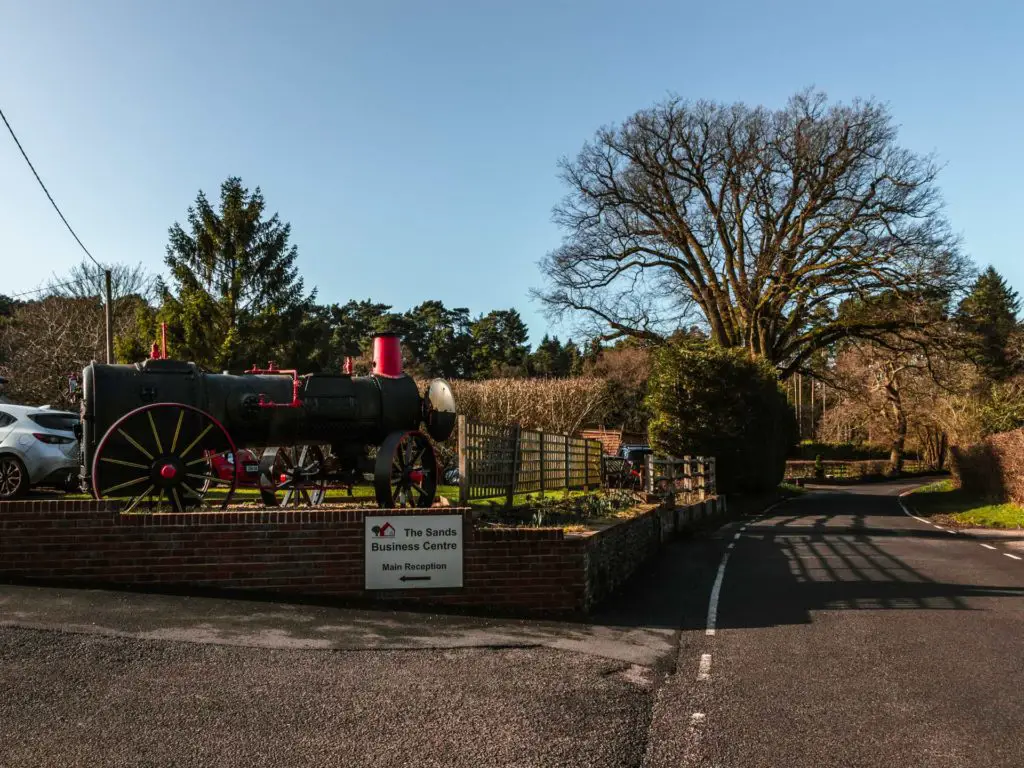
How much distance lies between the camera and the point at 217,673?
19.6 ft

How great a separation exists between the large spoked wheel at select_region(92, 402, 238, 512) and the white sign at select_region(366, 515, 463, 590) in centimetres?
193

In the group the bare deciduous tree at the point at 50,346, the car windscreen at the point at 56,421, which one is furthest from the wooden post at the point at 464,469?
the bare deciduous tree at the point at 50,346

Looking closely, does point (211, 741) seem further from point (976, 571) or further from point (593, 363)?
point (593, 363)

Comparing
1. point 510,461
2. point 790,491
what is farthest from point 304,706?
point 790,491

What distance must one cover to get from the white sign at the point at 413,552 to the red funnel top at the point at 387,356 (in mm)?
2828

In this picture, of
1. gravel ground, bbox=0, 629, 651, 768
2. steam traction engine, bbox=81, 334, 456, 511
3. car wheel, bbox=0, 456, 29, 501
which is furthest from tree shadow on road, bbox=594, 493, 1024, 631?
car wheel, bbox=0, 456, 29, 501

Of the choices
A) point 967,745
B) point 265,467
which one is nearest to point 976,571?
point 967,745

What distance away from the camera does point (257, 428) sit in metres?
10.0

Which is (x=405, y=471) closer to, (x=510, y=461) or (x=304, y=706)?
(x=510, y=461)

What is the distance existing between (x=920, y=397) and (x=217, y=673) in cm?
5793

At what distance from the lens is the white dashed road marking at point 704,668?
672 cm

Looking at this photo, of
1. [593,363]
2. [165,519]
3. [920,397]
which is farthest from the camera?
[593,363]

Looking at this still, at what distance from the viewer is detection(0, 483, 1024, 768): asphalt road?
4.95 m

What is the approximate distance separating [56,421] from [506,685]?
11031 millimetres
